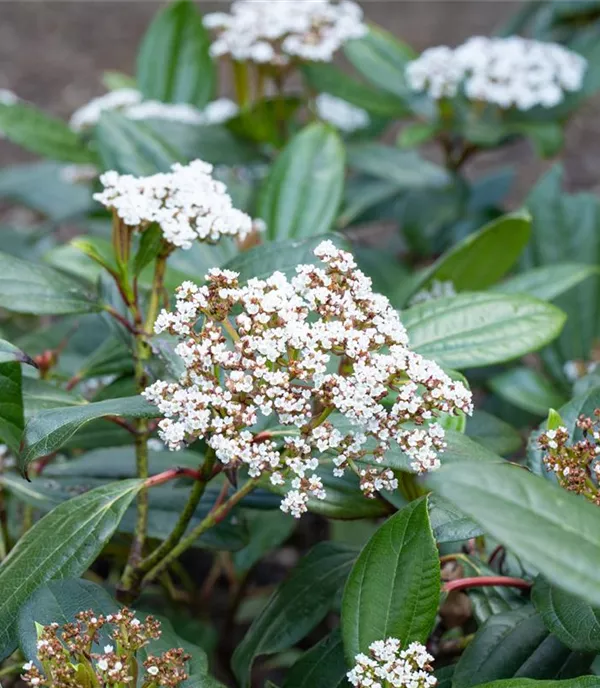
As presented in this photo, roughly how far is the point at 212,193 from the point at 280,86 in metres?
0.76

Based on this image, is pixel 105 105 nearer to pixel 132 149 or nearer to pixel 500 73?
pixel 132 149

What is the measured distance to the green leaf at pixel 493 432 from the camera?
108cm

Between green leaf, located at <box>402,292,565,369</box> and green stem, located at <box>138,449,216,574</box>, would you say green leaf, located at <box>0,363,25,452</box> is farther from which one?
green leaf, located at <box>402,292,565,369</box>

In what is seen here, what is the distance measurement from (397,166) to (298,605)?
3.03ft

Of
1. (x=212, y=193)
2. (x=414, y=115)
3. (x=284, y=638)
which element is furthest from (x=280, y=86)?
(x=284, y=638)

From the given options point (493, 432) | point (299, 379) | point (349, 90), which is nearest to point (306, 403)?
point (299, 379)

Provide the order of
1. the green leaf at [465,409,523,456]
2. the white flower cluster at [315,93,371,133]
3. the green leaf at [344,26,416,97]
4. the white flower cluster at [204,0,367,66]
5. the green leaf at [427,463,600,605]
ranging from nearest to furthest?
the green leaf at [427,463,600,605] → the green leaf at [465,409,523,456] → the white flower cluster at [204,0,367,66] → the green leaf at [344,26,416,97] → the white flower cluster at [315,93,371,133]

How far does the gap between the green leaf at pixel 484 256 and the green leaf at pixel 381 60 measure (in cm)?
58

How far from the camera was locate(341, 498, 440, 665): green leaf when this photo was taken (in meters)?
0.76

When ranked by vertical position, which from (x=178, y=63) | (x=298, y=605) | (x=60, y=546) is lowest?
(x=298, y=605)

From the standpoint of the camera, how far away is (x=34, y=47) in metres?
3.66

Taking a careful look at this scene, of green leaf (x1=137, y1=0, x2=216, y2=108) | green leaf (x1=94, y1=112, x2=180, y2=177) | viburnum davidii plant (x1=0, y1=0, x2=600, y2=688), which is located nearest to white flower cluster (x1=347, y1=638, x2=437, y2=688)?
viburnum davidii plant (x1=0, y1=0, x2=600, y2=688)

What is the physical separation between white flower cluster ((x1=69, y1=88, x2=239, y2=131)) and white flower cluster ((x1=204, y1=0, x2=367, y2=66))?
118 mm

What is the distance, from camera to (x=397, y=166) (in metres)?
1.70
